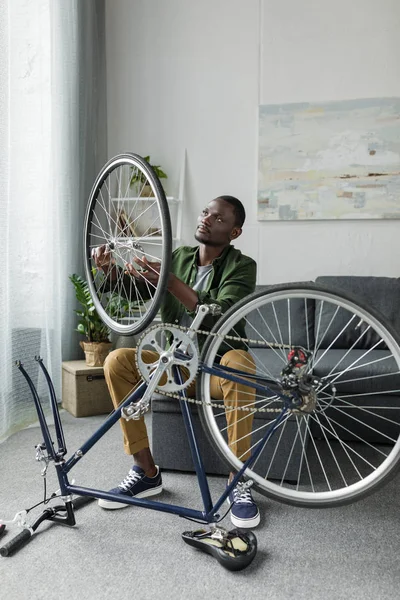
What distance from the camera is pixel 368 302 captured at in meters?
3.07

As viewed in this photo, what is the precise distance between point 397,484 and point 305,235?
172 cm

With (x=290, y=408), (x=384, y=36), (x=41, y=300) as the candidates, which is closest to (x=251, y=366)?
(x=290, y=408)

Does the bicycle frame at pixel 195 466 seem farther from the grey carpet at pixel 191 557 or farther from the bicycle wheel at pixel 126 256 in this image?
the bicycle wheel at pixel 126 256

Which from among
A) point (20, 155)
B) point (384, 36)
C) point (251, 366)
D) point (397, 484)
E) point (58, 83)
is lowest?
point (397, 484)

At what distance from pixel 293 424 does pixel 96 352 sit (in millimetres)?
1390

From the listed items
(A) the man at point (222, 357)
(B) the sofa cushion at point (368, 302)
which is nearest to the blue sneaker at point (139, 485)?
(A) the man at point (222, 357)

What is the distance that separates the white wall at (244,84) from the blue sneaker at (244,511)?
1.88 metres

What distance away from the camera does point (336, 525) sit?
1796mm

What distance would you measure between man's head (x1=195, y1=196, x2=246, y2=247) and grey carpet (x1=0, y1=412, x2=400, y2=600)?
897 mm

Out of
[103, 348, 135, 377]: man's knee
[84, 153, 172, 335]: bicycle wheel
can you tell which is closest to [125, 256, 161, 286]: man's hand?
[84, 153, 172, 335]: bicycle wheel

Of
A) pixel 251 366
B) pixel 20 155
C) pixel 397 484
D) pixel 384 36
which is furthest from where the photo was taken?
pixel 384 36

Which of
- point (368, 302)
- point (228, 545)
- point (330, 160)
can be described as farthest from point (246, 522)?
point (330, 160)

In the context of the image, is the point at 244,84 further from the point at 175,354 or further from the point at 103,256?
the point at 175,354

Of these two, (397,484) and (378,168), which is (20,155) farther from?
(397,484)
